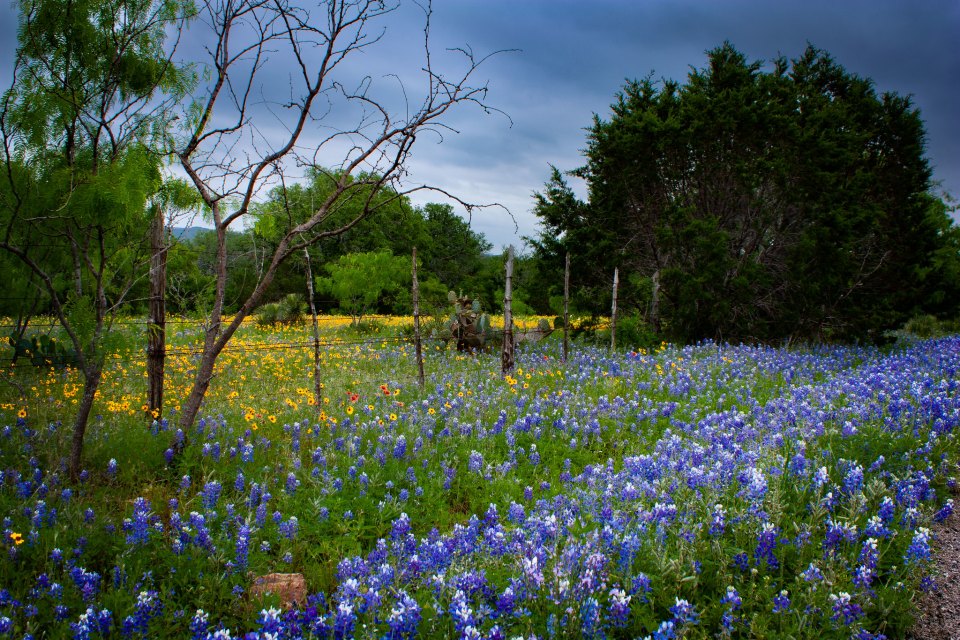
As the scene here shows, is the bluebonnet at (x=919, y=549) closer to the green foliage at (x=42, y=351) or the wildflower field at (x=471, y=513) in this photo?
the wildflower field at (x=471, y=513)

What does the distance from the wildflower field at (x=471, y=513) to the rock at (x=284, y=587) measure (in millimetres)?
80

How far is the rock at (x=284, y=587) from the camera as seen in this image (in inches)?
123

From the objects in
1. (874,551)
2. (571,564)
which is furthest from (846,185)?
(571,564)

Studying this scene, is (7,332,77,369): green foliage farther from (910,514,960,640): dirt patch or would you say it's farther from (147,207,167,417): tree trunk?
(910,514,960,640): dirt patch

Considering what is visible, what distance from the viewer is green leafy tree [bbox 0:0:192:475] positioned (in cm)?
437

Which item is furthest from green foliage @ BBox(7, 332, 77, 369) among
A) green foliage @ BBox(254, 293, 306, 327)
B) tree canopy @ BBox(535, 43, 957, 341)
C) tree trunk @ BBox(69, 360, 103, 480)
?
tree canopy @ BBox(535, 43, 957, 341)

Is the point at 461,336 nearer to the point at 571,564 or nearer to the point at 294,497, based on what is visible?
the point at 294,497

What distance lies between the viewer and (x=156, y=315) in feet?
18.3

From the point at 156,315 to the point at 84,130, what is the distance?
1803 millimetres

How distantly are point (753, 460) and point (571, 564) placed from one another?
254 cm

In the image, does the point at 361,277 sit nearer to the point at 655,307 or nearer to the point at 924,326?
the point at 655,307

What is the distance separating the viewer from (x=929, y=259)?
15.9m

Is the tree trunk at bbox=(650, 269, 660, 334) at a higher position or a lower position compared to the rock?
higher

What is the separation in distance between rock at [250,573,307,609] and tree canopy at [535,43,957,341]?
12.3m
